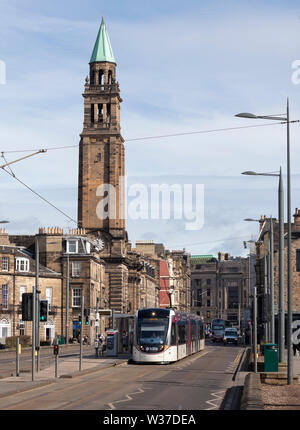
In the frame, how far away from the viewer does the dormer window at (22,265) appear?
310 feet

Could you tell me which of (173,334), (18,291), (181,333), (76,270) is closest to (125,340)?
(181,333)

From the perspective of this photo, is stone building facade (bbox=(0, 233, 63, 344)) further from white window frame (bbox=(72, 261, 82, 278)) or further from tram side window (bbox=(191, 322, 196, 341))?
tram side window (bbox=(191, 322, 196, 341))

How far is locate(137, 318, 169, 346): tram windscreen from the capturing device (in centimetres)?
4866

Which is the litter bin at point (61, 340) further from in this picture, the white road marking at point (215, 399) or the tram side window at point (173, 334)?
the white road marking at point (215, 399)

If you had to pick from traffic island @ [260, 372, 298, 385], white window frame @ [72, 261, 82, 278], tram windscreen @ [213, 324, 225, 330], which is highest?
white window frame @ [72, 261, 82, 278]

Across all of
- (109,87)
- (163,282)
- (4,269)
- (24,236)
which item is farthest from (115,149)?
(163,282)

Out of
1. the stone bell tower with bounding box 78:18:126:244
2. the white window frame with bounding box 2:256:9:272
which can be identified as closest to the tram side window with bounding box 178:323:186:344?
the white window frame with bounding box 2:256:9:272

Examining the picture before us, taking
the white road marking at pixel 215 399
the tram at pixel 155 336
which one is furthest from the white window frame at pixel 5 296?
the white road marking at pixel 215 399

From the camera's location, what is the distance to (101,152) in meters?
128

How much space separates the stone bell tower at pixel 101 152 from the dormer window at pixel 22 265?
29.2 meters

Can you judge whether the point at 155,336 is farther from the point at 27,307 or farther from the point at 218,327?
the point at 218,327

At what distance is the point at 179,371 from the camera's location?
139ft

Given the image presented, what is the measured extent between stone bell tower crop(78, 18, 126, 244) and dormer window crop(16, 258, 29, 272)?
29152 millimetres
